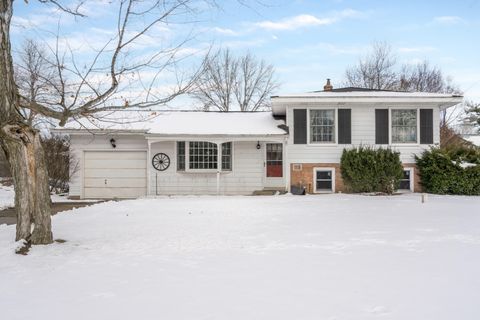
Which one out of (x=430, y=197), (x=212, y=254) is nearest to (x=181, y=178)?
(x=430, y=197)

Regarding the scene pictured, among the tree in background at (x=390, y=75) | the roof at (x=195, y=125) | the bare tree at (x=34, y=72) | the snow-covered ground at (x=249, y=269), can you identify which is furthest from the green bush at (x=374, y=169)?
the tree in background at (x=390, y=75)

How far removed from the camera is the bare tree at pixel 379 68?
2931cm

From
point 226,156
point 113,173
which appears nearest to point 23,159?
point 113,173

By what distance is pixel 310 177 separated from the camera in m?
14.9

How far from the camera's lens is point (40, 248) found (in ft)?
18.5

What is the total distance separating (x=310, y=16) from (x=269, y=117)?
562 cm

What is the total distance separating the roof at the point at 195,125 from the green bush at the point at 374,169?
9.50 feet

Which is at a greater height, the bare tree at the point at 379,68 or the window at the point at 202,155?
the bare tree at the point at 379,68

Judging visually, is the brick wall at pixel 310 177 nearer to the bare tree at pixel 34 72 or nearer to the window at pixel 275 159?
the window at pixel 275 159

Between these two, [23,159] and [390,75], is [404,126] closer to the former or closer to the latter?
[23,159]

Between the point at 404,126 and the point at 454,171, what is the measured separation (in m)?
2.45

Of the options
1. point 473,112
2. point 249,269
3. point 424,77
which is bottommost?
point 249,269

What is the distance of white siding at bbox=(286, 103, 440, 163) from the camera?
14.8m

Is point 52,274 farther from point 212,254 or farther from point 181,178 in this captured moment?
point 181,178
